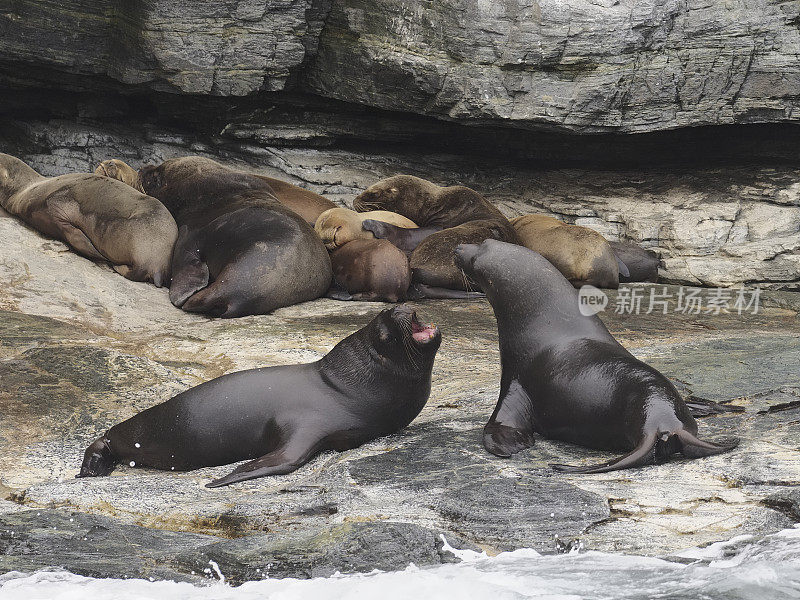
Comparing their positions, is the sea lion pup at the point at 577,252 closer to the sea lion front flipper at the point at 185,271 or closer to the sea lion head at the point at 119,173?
the sea lion front flipper at the point at 185,271

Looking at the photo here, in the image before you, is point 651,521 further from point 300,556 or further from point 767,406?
point 767,406

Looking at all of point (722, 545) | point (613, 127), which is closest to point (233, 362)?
point (722, 545)

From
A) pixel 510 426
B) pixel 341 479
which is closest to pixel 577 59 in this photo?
pixel 510 426

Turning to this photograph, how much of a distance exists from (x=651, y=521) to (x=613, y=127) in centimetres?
751

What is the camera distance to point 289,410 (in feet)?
15.7

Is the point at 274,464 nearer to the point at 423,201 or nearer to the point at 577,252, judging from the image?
the point at 577,252

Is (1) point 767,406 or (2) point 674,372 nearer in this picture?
(1) point 767,406

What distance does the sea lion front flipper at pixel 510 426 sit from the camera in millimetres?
4414

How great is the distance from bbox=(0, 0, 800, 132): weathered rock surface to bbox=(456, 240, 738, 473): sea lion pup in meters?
5.18

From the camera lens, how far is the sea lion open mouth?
4777 mm

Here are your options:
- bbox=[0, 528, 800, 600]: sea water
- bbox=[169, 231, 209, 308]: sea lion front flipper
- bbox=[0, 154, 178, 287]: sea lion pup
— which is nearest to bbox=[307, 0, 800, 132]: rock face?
bbox=[0, 154, 178, 287]: sea lion pup

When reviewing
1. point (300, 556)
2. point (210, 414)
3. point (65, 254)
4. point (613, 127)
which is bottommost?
point (65, 254)

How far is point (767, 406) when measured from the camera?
4824 millimetres

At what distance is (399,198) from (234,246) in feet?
9.52
